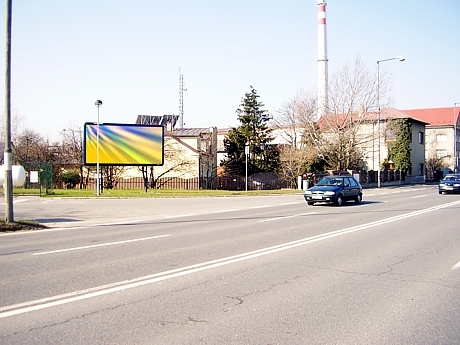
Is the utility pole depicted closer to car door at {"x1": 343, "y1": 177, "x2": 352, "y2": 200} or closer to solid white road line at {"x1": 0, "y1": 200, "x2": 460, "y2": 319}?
solid white road line at {"x1": 0, "y1": 200, "x2": 460, "y2": 319}

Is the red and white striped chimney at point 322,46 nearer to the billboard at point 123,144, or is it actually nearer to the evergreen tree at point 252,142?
the evergreen tree at point 252,142

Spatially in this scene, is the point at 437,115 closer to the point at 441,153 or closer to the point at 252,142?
the point at 441,153

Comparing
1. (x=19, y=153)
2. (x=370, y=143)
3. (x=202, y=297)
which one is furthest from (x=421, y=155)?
(x=202, y=297)

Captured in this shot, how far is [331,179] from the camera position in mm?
25984

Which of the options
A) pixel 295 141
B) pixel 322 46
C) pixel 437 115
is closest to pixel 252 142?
pixel 295 141

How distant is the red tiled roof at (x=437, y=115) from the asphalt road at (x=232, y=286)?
83213mm

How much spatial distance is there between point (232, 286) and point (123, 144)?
105 ft

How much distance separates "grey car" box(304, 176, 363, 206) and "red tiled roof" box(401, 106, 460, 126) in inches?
2800

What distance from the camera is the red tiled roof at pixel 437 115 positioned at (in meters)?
90.2

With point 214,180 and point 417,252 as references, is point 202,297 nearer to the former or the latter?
point 417,252

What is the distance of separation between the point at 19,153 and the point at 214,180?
18715 millimetres

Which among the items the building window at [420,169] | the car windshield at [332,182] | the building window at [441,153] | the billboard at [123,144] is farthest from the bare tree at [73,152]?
the building window at [441,153]

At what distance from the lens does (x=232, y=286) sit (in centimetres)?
750

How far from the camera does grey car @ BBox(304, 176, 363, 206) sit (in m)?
24.3
